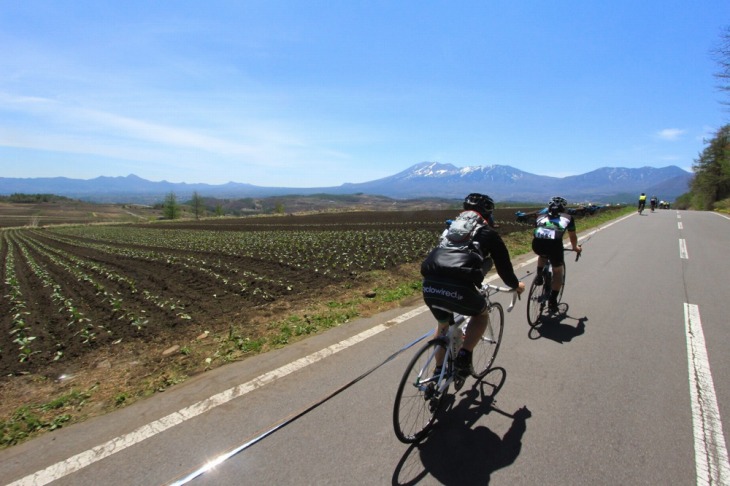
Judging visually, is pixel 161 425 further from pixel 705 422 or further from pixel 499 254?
pixel 705 422

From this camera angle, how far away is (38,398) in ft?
12.8

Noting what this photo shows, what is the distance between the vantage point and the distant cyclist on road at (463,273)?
288cm

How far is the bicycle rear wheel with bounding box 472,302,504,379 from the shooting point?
3.83 m

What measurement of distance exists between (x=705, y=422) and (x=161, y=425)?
4.75m

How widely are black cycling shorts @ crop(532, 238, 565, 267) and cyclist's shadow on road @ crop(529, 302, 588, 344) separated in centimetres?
90

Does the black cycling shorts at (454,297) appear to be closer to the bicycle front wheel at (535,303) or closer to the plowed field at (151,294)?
the bicycle front wheel at (535,303)

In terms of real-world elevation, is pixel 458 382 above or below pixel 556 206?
below

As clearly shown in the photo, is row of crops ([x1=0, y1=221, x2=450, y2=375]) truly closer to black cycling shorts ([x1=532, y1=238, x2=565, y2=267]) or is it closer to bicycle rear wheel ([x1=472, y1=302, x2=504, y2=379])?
bicycle rear wheel ([x1=472, y1=302, x2=504, y2=379])

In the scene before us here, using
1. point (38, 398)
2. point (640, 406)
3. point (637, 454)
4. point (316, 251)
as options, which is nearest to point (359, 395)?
point (637, 454)

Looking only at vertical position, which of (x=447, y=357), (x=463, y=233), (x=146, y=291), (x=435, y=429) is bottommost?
(x=146, y=291)

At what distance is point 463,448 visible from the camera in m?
2.83

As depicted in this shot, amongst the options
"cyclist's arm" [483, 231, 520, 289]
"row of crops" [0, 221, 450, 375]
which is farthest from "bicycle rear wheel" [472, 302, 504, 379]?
"row of crops" [0, 221, 450, 375]

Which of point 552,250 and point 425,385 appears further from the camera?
point 552,250

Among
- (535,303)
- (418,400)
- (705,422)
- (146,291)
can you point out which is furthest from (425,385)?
(146,291)
